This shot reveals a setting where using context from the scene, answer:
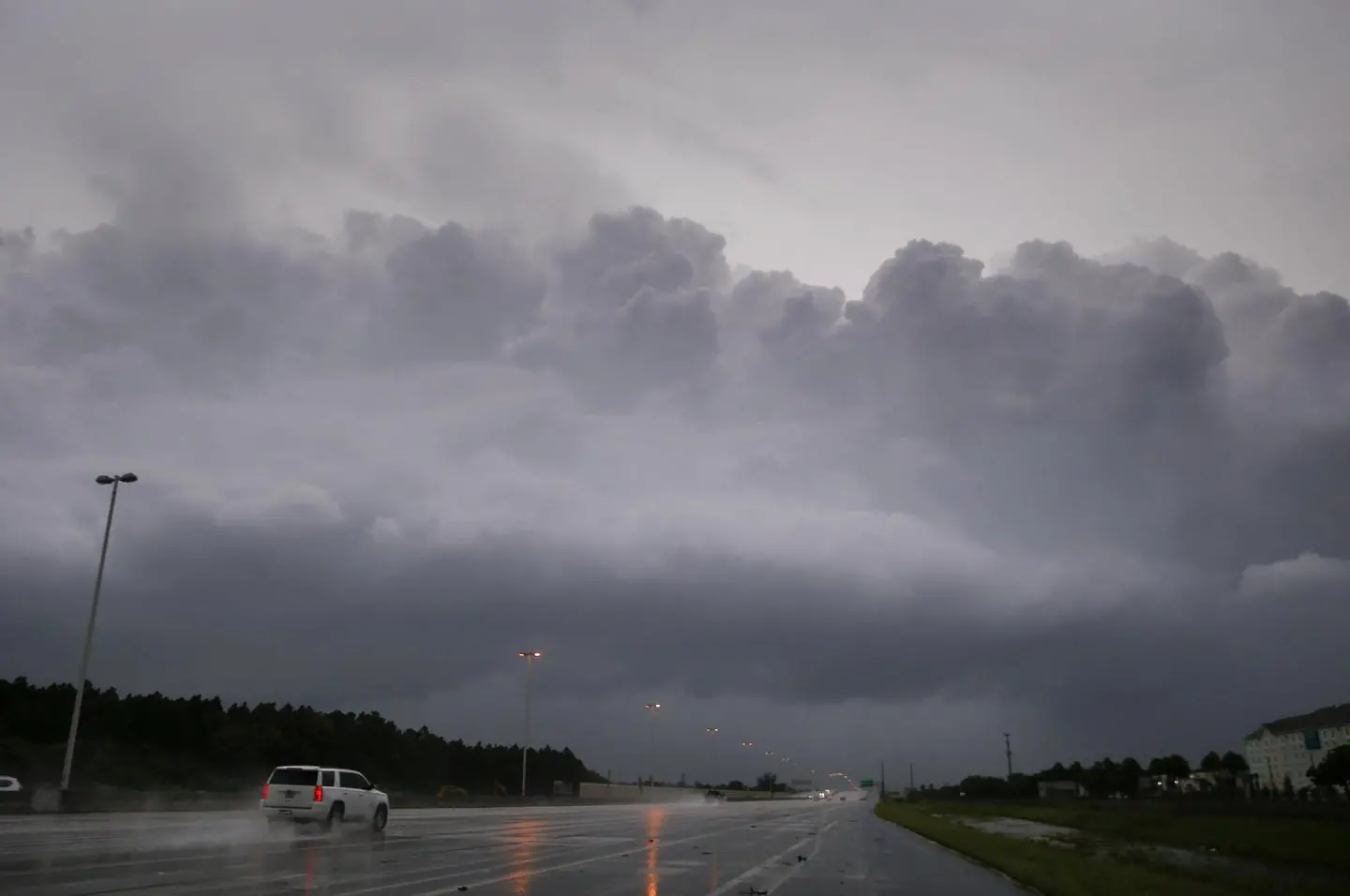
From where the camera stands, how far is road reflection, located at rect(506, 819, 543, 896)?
2016 cm

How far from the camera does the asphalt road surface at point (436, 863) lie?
1886 cm

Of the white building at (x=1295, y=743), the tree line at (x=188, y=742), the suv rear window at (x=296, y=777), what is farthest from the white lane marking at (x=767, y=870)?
the white building at (x=1295, y=743)

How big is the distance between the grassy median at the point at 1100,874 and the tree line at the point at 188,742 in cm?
7710

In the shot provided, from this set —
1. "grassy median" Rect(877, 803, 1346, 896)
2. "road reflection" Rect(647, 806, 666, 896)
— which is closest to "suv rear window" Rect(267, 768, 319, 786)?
"road reflection" Rect(647, 806, 666, 896)

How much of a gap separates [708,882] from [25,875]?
40.8 ft

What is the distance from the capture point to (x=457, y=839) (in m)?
34.5

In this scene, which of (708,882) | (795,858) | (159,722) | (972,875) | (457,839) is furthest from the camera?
(159,722)

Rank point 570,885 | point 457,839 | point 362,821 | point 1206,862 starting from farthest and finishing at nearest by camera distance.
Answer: point 1206,862
point 362,821
point 457,839
point 570,885

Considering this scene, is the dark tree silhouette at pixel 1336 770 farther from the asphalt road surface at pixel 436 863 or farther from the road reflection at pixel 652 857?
the asphalt road surface at pixel 436 863

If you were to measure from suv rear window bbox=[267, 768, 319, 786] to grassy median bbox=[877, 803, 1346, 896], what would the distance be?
21670 mm

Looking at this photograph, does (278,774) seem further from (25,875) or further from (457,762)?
(457,762)

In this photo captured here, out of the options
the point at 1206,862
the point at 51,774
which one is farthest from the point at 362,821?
the point at 51,774

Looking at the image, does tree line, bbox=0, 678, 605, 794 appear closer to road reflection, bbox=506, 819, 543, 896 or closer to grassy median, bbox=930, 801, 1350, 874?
road reflection, bbox=506, 819, 543, 896

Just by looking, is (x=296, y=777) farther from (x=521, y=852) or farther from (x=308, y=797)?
(x=521, y=852)
